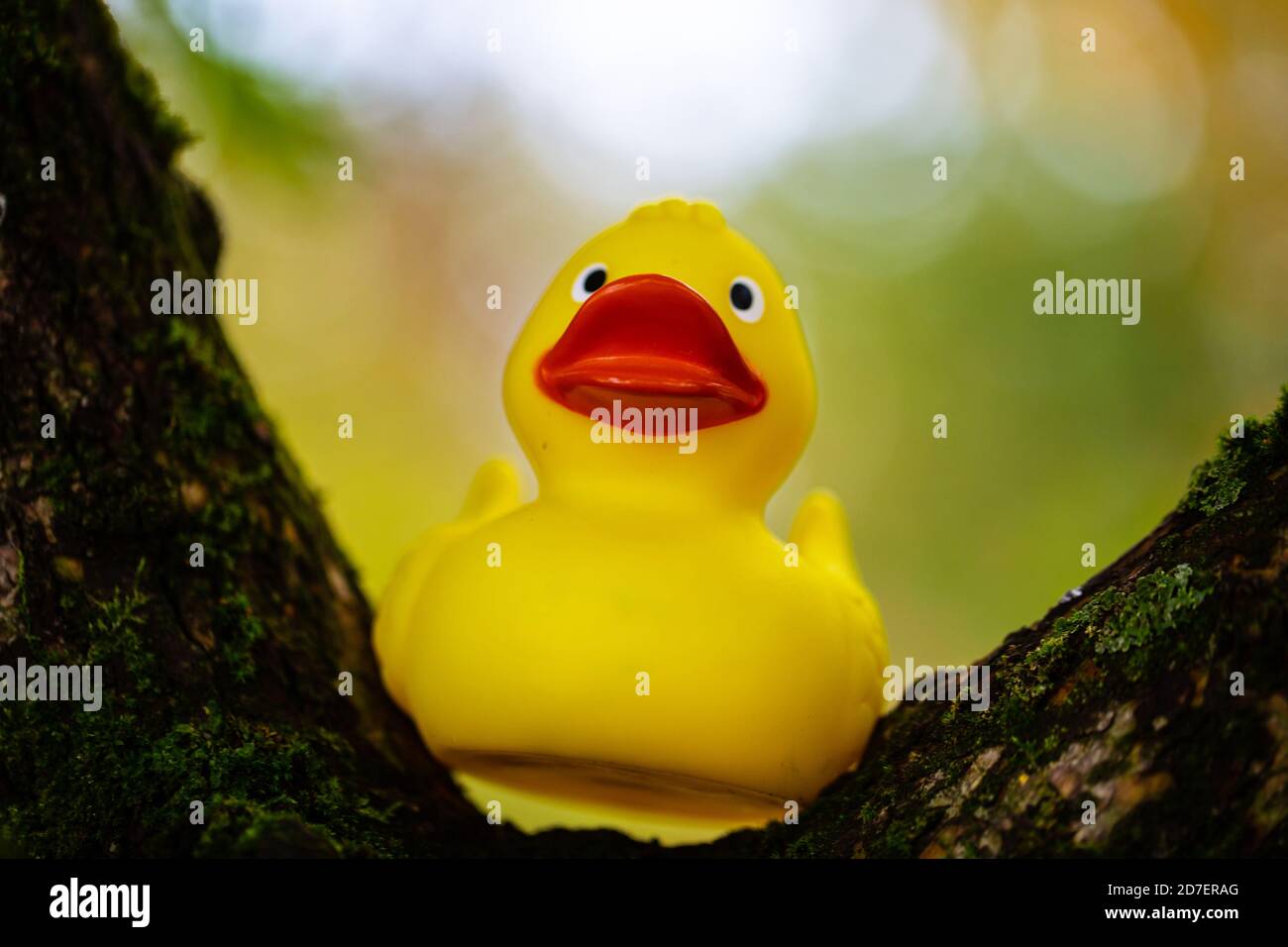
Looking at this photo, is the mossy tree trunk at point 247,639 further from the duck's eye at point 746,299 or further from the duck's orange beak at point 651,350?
the duck's eye at point 746,299

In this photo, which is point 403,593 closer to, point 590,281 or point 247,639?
point 247,639

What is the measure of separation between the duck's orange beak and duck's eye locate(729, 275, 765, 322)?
16cm

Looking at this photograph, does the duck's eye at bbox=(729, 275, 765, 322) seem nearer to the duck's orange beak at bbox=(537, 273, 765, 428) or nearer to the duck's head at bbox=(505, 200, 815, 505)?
the duck's head at bbox=(505, 200, 815, 505)

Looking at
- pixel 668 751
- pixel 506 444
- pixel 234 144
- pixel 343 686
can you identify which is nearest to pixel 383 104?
pixel 234 144

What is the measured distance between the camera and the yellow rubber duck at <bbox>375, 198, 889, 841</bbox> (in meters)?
2.03

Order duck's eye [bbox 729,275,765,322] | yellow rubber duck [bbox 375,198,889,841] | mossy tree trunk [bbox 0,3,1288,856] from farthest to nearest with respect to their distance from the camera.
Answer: duck's eye [bbox 729,275,765,322] → yellow rubber duck [bbox 375,198,889,841] → mossy tree trunk [bbox 0,3,1288,856]

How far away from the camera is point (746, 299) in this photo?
7.61 feet

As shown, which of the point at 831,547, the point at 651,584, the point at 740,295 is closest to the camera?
the point at 651,584

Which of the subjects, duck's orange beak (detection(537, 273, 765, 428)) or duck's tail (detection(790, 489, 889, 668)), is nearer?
duck's orange beak (detection(537, 273, 765, 428))

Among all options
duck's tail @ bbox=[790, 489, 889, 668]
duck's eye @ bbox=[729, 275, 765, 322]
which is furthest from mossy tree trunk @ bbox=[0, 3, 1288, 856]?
duck's eye @ bbox=[729, 275, 765, 322]

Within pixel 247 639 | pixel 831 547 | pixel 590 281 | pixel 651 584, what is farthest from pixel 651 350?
pixel 247 639

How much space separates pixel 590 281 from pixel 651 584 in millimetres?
695

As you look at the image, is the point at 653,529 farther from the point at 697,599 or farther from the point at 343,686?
the point at 343,686
